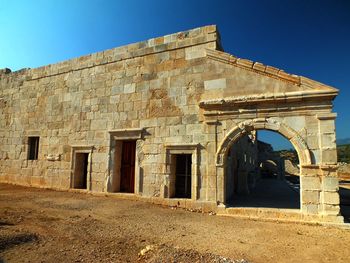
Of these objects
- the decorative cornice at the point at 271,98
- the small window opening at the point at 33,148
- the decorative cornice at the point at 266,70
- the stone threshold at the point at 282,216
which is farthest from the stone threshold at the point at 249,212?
the small window opening at the point at 33,148

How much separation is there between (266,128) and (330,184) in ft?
5.87

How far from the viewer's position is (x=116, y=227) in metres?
4.92

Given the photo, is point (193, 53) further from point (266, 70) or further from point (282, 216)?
point (282, 216)

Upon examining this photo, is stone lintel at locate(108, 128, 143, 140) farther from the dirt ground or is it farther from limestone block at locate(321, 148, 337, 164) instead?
limestone block at locate(321, 148, 337, 164)

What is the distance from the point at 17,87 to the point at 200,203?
31.4ft

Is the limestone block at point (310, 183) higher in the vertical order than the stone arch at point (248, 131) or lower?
lower

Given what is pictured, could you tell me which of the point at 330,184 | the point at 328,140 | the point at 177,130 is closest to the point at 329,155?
the point at 328,140

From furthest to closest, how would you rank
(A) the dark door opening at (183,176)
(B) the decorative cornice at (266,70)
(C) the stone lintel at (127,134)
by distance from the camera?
(C) the stone lintel at (127,134), (A) the dark door opening at (183,176), (B) the decorative cornice at (266,70)

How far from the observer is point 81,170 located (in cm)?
934

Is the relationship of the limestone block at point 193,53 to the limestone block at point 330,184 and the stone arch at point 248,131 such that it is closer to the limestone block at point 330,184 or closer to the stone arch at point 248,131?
the stone arch at point 248,131

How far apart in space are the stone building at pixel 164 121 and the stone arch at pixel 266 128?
25 millimetres

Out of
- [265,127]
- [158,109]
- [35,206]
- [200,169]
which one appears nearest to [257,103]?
[265,127]

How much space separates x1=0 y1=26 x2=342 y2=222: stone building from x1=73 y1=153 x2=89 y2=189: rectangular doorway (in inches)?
1.4

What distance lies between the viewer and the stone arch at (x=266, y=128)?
5824 millimetres
